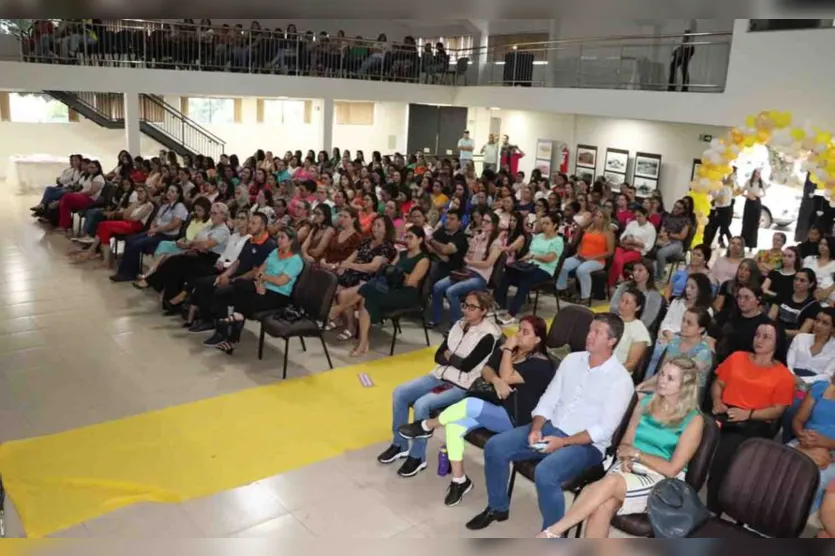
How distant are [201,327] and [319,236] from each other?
5.66 feet

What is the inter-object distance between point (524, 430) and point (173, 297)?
525 cm

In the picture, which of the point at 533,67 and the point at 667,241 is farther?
the point at 533,67

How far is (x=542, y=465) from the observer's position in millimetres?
4102

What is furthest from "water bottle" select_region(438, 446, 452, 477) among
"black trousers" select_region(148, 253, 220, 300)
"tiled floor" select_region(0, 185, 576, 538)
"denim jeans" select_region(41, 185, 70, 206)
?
"denim jeans" select_region(41, 185, 70, 206)

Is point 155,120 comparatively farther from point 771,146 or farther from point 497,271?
point 771,146

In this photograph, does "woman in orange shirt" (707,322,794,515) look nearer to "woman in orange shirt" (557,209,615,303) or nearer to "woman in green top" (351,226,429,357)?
"woman in green top" (351,226,429,357)

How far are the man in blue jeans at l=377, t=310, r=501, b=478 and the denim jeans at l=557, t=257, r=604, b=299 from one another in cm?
409

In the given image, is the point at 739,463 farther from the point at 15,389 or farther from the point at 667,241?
the point at 667,241

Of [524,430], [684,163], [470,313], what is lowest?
[524,430]

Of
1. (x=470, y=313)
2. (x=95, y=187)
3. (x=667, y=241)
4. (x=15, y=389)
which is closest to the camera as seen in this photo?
(x=470, y=313)

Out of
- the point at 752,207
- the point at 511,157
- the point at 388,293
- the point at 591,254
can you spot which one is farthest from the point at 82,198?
the point at 752,207

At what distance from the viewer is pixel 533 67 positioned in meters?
17.3
